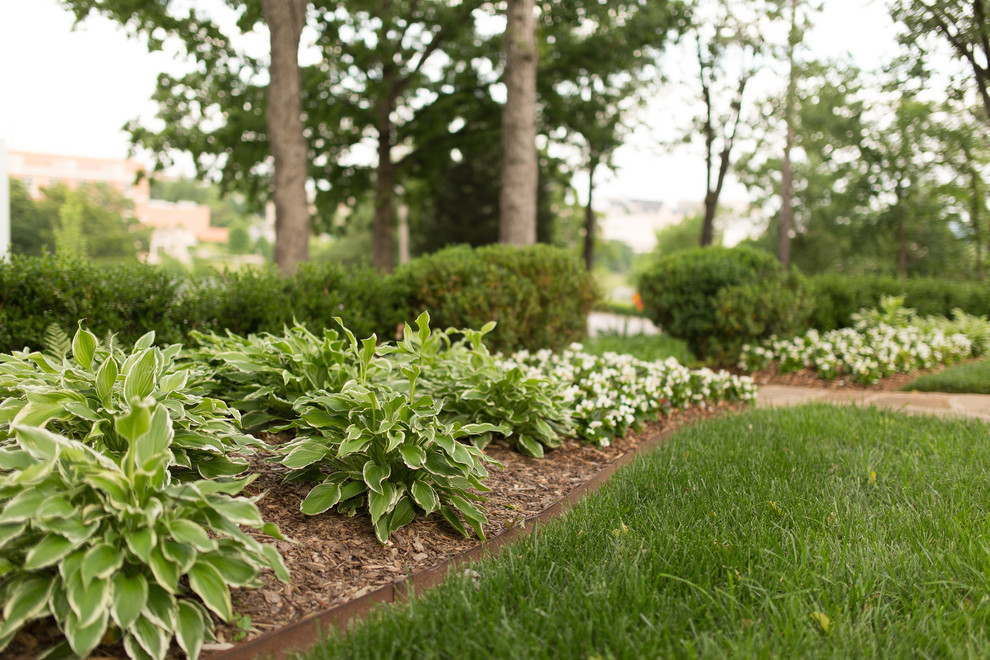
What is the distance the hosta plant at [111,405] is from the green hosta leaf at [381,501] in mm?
541

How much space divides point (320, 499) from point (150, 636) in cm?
91

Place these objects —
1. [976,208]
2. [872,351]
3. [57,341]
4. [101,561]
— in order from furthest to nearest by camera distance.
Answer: [976,208], [872,351], [57,341], [101,561]

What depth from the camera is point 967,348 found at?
912 centimetres

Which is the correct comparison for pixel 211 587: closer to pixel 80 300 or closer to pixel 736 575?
pixel 736 575

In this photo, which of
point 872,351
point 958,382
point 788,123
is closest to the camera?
point 958,382

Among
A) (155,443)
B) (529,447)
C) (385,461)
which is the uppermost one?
(155,443)

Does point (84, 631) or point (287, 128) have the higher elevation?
point (287, 128)

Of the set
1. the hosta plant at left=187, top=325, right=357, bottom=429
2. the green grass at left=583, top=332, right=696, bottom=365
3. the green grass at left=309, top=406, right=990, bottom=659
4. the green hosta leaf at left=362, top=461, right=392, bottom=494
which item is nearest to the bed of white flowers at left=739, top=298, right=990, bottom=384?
the green grass at left=583, top=332, right=696, bottom=365

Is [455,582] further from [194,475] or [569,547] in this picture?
[194,475]

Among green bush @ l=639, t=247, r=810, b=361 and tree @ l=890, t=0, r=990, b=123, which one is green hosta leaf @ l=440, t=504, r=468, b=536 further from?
tree @ l=890, t=0, r=990, b=123

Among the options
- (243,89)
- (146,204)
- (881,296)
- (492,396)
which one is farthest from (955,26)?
(146,204)

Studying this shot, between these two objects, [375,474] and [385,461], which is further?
[385,461]

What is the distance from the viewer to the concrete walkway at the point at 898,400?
17.1 ft

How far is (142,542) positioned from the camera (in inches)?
70.4
